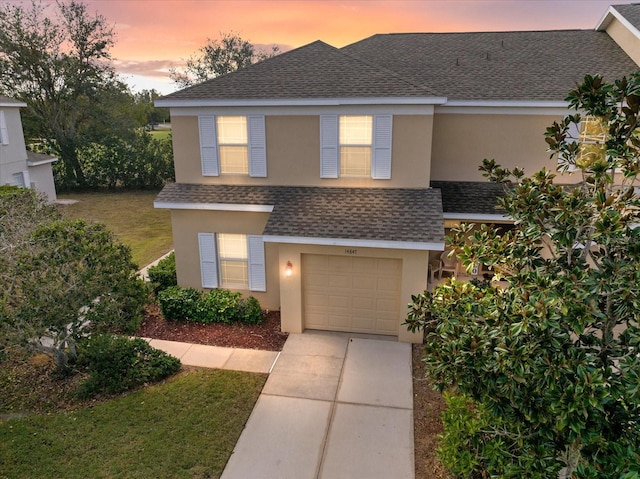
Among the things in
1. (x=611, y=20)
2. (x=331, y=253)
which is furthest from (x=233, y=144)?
(x=611, y=20)

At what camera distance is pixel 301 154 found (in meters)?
13.0

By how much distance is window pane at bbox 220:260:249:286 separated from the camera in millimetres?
13406

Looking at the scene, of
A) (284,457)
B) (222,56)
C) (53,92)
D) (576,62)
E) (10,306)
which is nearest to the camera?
(284,457)

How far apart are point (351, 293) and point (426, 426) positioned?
421 centimetres

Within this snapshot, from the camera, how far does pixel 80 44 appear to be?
32.8m

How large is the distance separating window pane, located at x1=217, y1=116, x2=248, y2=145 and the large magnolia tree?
8881 mm

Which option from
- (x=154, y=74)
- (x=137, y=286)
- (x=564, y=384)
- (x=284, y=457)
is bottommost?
(x=284, y=457)

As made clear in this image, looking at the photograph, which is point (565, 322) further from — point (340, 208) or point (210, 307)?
point (210, 307)

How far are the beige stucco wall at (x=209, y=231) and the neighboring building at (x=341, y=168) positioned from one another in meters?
0.04

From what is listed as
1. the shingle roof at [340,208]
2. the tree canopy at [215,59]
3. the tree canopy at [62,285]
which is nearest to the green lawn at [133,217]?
the shingle roof at [340,208]

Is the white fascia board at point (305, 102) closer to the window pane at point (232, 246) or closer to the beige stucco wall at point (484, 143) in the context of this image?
the beige stucco wall at point (484, 143)

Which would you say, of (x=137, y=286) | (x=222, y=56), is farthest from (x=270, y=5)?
(x=222, y=56)

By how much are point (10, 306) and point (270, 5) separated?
1488 centimetres

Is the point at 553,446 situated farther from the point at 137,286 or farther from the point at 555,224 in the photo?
the point at 137,286
